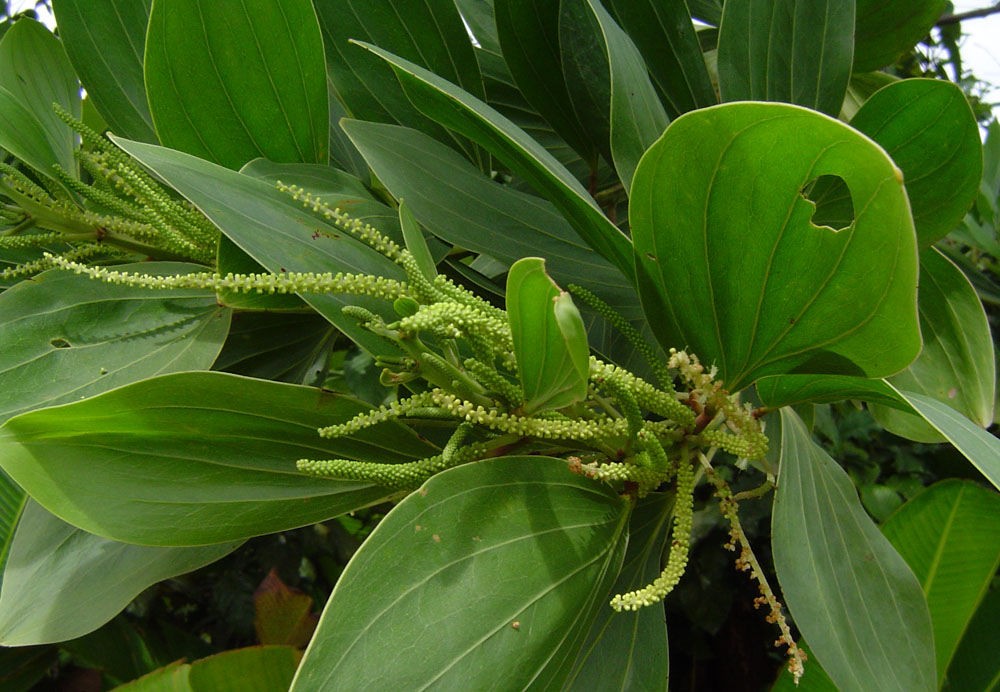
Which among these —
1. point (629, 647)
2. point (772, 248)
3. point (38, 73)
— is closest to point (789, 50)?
point (772, 248)

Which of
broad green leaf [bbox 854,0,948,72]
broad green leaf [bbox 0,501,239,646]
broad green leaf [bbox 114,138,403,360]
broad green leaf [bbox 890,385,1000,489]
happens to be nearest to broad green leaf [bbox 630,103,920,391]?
broad green leaf [bbox 890,385,1000,489]

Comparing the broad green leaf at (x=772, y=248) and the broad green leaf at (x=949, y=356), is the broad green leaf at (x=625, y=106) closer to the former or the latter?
the broad green leaf at (x=772, y=248)

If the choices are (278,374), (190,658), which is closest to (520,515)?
(278,374)

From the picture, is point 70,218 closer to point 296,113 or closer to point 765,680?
point 296,113

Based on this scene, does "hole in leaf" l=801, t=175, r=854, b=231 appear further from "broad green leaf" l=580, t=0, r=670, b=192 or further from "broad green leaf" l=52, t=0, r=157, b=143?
"broad green leaf" l=52, t=0, r=157, b=143

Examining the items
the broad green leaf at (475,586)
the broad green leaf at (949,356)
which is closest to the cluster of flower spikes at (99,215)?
the broad green leaf at (475,586)

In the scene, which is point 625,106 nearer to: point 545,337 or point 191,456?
point 545,337
